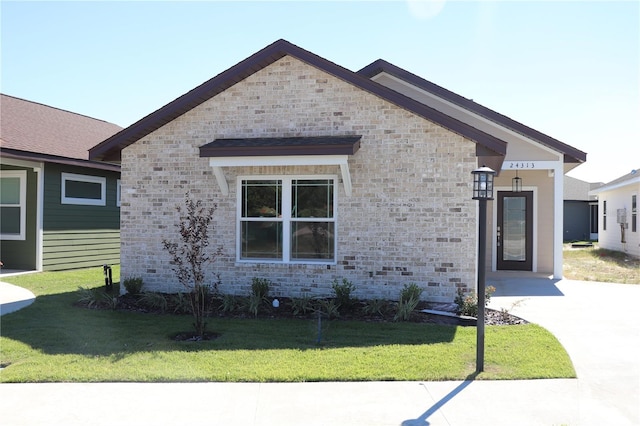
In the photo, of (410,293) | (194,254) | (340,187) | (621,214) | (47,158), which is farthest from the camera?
(621,214)

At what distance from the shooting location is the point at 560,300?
10336mm

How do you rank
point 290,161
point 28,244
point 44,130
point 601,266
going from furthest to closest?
1. point 601,266
2. point 44,130
3. point 28,244
4. point 290,161

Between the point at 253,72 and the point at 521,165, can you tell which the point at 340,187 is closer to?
the point at 253,72

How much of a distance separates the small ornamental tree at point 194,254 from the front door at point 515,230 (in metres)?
8.73

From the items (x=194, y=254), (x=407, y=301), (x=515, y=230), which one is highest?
(x=515, y=230)

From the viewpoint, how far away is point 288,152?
8.95 meters

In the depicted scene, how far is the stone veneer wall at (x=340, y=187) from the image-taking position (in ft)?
30.3

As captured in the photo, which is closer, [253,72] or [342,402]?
[342,402]

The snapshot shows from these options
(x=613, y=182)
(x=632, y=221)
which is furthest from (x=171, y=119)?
(x=613, y=182)

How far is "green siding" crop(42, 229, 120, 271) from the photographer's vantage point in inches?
560

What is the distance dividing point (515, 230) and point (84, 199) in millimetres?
12559

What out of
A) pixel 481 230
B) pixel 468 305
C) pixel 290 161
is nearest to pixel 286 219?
pixel 290 161

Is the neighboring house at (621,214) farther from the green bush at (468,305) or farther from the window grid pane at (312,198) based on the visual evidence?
the window grid pane at (312,198)

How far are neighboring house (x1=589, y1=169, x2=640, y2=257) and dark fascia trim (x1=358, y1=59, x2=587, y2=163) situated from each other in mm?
8672
